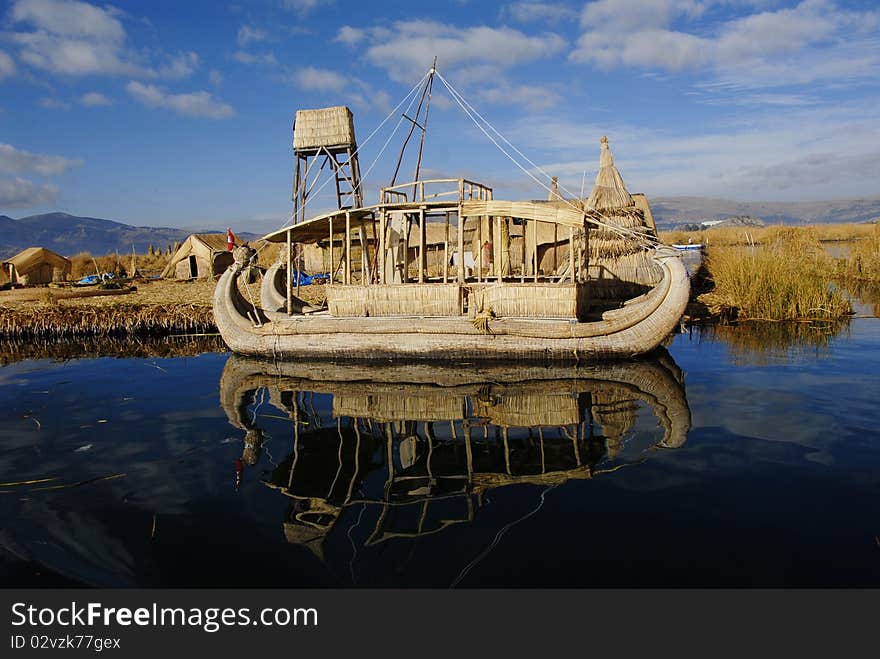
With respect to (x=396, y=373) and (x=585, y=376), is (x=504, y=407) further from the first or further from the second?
(x=396, y=373)

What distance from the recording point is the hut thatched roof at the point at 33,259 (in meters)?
27.2

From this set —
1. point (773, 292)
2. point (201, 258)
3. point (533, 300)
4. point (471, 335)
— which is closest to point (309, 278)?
point (201, 258)

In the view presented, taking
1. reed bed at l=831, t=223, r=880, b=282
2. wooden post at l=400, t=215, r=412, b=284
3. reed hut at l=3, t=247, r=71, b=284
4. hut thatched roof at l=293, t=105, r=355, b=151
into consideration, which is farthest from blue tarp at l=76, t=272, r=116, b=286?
reed bed at l=831, t=223, r=880, b=282

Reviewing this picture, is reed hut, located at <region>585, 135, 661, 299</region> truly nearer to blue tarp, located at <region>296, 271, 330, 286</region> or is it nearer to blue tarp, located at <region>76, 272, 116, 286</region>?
blue tarp, located at <region>296, 271, 330, 286</region>

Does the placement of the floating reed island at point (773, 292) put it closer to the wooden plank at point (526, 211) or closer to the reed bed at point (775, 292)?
the reed bed at point (775, 292)

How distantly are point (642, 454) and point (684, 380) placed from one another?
380 cm

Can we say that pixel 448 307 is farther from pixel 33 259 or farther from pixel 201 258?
pixel 33 259

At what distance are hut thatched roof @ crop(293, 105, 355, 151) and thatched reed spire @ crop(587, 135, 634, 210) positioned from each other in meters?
7.48

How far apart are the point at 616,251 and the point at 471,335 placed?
863 cm

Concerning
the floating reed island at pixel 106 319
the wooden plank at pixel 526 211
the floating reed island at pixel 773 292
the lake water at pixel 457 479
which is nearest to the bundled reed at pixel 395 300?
the wooden plank at pixel 526 211

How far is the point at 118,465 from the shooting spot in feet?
22.4

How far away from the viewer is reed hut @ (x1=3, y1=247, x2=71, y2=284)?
27.2m
